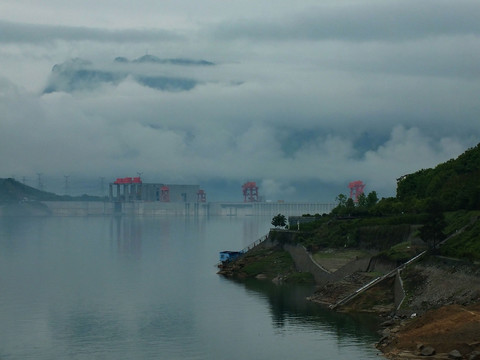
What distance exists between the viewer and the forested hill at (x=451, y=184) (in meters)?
84.3

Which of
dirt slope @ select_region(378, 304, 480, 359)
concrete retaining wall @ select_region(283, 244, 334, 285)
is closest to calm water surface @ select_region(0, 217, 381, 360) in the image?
dirt slope @ select_region(378, 304, 480, 359)

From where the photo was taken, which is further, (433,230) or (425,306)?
(433,230)

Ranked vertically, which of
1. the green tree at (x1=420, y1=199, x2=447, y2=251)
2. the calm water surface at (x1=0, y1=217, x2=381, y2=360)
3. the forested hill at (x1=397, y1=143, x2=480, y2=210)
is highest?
the forested hill at (x1=397, y1=143, x2=480, y2=210)

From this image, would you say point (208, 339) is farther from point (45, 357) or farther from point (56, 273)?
point (56, 273)

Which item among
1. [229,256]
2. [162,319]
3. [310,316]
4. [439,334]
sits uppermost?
[229,256]

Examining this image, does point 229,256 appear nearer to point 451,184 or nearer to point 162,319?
point 451,184

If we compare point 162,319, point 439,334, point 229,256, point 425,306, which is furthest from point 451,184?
point 439,334

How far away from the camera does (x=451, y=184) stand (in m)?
103

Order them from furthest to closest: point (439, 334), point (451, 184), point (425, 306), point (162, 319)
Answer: point (451, 184) < point (162, 319) < point (425, 306) < point (439, 334)

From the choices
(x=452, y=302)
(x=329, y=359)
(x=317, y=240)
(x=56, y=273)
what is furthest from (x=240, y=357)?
(x=56, y=273)

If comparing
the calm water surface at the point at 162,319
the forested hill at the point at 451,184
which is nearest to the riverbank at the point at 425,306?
the calm water surface at the point at 162,319

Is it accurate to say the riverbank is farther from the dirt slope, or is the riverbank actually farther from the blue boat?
the blue boat

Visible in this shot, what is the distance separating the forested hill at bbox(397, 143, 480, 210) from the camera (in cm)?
8431

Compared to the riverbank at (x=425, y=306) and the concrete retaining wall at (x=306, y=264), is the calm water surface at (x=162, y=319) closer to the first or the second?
the riverbank at (x=425, y=306)
